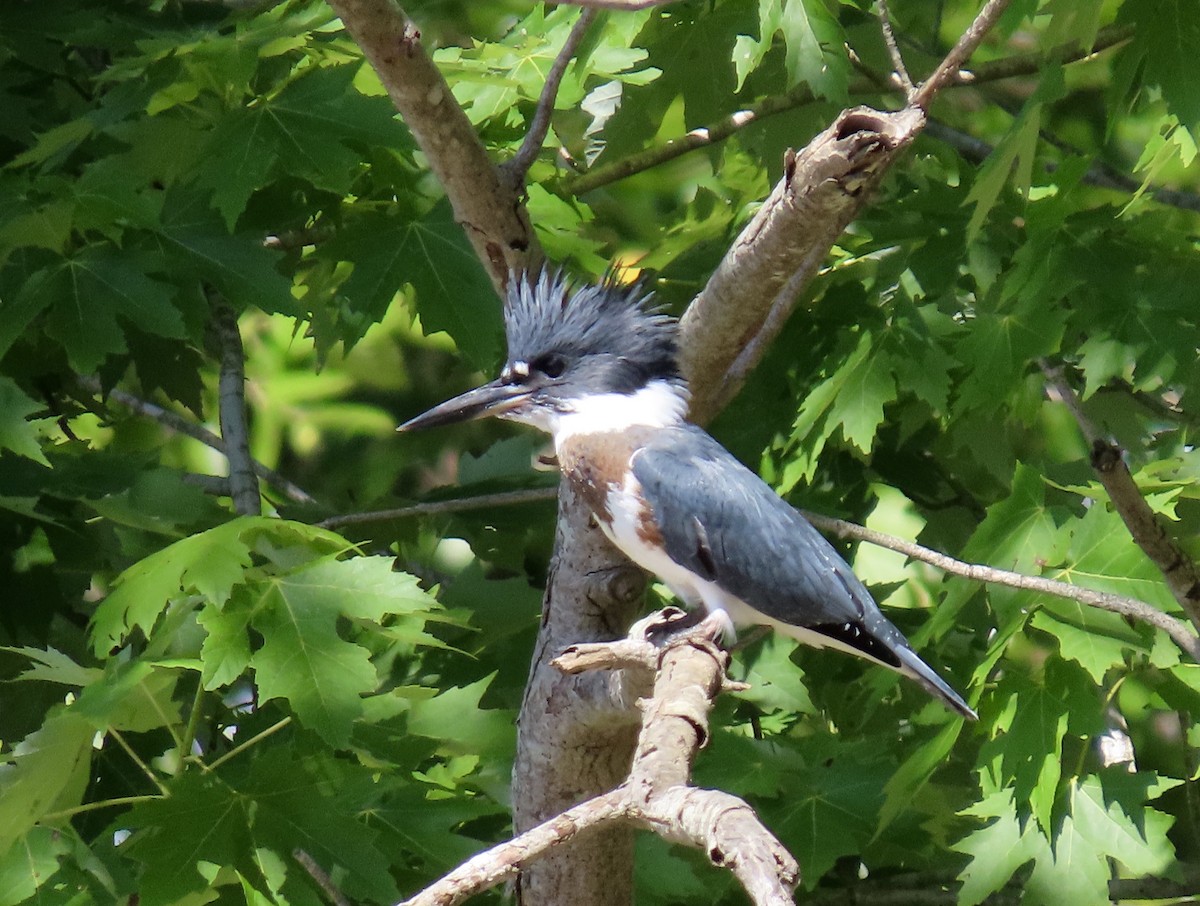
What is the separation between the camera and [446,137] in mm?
1934

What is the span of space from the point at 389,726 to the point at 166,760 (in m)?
1.21

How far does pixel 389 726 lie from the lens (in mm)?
2152

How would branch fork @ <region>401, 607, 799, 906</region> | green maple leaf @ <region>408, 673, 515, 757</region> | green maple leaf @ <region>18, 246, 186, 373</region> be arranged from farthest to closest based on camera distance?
green maple leaf @ <region>18, 246, 186, 373</region>, green maple leaf @ <region>408, 673, 515, 757</region>, branch fork @ <region>401, 607, 799, 906</region>

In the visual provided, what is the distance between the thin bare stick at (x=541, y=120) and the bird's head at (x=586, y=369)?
275 millimetres

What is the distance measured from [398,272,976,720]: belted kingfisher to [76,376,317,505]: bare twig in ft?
2.81

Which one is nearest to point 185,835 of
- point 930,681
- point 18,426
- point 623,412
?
point 18,426

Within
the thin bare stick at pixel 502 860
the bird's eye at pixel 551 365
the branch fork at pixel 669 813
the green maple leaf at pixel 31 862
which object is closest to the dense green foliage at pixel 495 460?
the green maple leaf at pixel 31 862

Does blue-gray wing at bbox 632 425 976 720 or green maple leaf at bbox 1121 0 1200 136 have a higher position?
green maple leaf at bbox 1121 0 1200 136

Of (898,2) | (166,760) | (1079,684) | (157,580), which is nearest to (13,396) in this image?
(157,580)

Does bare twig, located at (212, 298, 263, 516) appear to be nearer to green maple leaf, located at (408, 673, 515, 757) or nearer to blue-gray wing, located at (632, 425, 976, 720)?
green maple leaf, located at (408, 673, 515, 757)

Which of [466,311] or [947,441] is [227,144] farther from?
[947,441]

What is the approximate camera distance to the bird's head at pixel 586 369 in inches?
91.4

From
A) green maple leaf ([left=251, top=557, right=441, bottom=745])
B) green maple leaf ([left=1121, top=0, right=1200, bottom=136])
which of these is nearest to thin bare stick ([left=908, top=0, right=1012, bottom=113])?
green maple leaf ([left=1121, top=0, right=1200, bottom=136])

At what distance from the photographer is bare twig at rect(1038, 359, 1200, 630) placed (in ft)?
4.78
